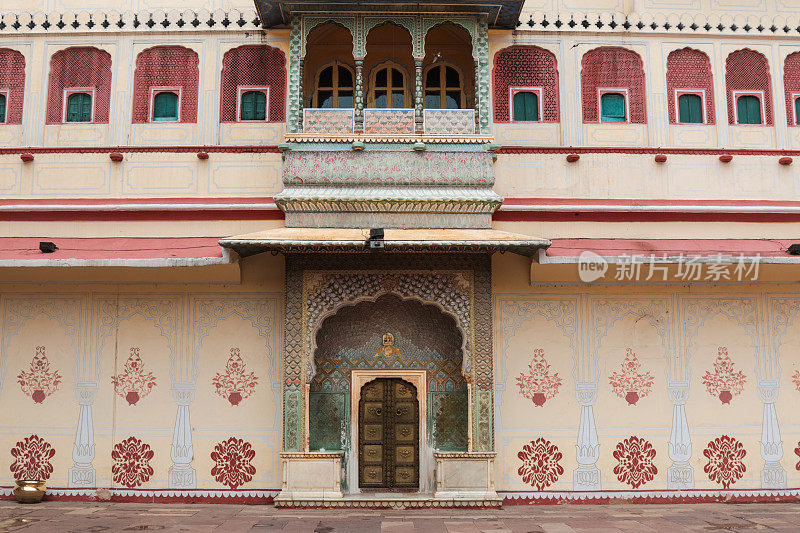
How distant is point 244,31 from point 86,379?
553 centimetres

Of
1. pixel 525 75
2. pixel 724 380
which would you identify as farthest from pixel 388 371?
pixel 525 75

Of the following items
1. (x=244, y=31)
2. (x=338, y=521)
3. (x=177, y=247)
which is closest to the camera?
(x=338, y=521)

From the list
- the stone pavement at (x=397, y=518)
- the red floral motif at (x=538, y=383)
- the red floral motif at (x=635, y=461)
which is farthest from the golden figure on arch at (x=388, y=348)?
the red floral motif at (x=635, y=461)

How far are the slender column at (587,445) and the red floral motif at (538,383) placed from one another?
35 centimetres

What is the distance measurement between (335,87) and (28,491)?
23.0ft

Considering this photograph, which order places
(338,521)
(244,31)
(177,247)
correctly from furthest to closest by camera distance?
1. (244,31)
2. (177,247)
3. (338,521)

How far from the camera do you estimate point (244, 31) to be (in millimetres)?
10820

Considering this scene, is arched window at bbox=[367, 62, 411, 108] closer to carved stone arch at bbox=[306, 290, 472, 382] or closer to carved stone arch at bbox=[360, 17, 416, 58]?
carved stone arch at bbox=[360, 17, 416, 58]

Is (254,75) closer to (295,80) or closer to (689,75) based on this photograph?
(295,80)

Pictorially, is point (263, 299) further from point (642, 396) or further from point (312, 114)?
Result: point (642, 396)

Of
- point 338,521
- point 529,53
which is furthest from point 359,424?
point 529,53

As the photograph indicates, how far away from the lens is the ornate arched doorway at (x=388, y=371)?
10.0m

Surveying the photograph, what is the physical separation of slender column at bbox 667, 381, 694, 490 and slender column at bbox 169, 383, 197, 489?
654 cm

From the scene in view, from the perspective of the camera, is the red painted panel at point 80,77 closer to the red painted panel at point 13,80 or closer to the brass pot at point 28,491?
the red painted panel at point 13,80
